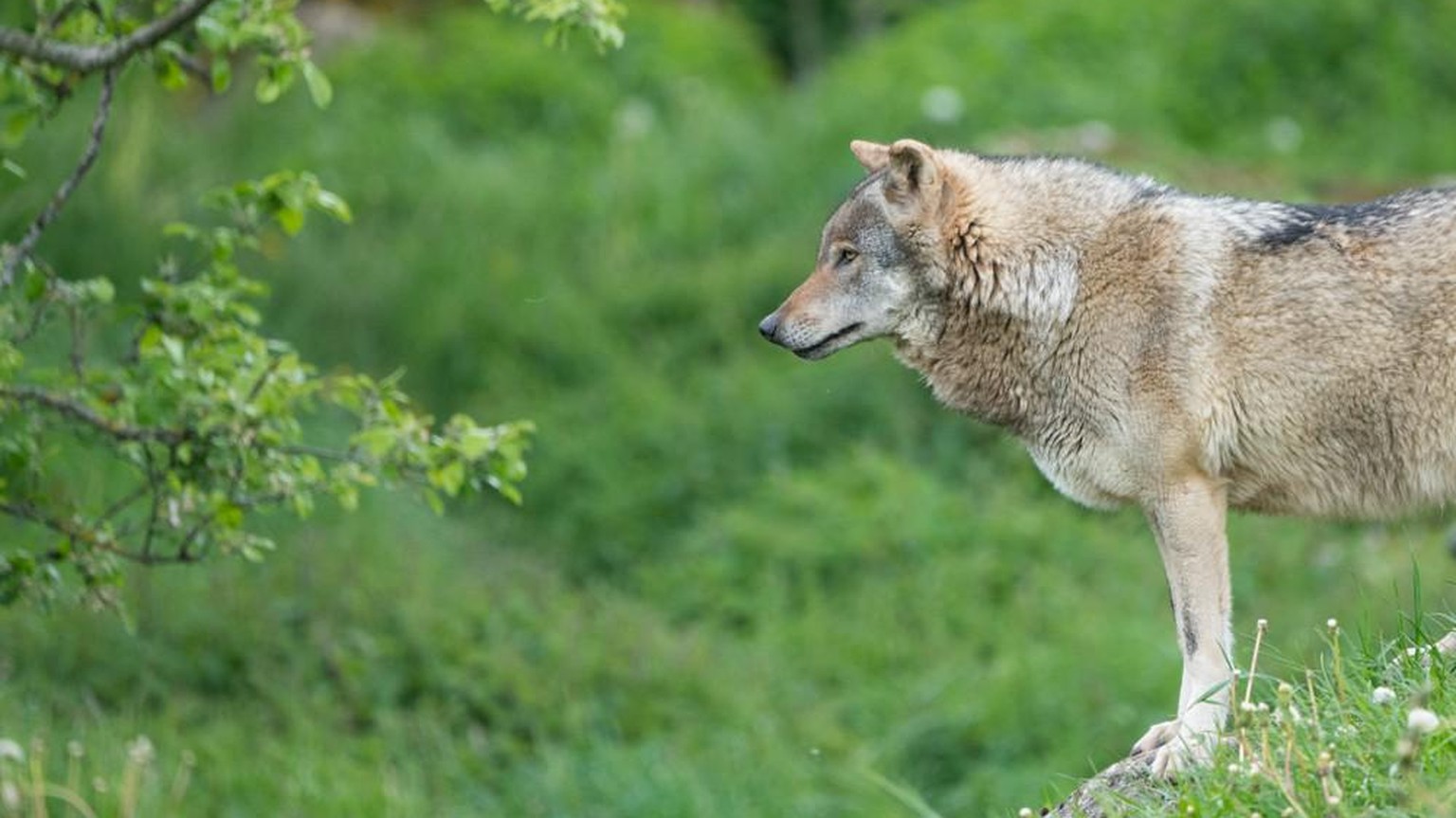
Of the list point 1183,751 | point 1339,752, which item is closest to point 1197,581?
point 1183,751

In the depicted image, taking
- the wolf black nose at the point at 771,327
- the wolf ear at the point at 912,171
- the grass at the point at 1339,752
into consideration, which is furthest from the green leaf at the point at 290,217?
the grass at the point at 1339,752

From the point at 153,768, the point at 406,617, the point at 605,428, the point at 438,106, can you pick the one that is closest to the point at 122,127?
the point at 438,106

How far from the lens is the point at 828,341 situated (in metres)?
6.27

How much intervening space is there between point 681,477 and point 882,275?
26.4 ft

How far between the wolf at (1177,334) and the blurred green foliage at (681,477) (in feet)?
3.05

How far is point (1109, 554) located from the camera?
12.6m

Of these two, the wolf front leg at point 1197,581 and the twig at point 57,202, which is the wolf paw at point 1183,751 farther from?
the twig at point 57,202

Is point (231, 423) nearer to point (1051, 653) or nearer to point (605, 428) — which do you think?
point (1051, 653)

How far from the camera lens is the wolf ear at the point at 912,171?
20.1 ft

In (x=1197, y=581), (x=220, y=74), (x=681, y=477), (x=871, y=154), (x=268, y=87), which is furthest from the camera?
(x=681, y=477)

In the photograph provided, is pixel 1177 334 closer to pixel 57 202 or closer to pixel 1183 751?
pixel 1183 751

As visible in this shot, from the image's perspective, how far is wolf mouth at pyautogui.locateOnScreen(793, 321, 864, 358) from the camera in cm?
625

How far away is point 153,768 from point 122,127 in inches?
308

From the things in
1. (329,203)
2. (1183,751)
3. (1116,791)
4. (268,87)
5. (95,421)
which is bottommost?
(1116,791)
